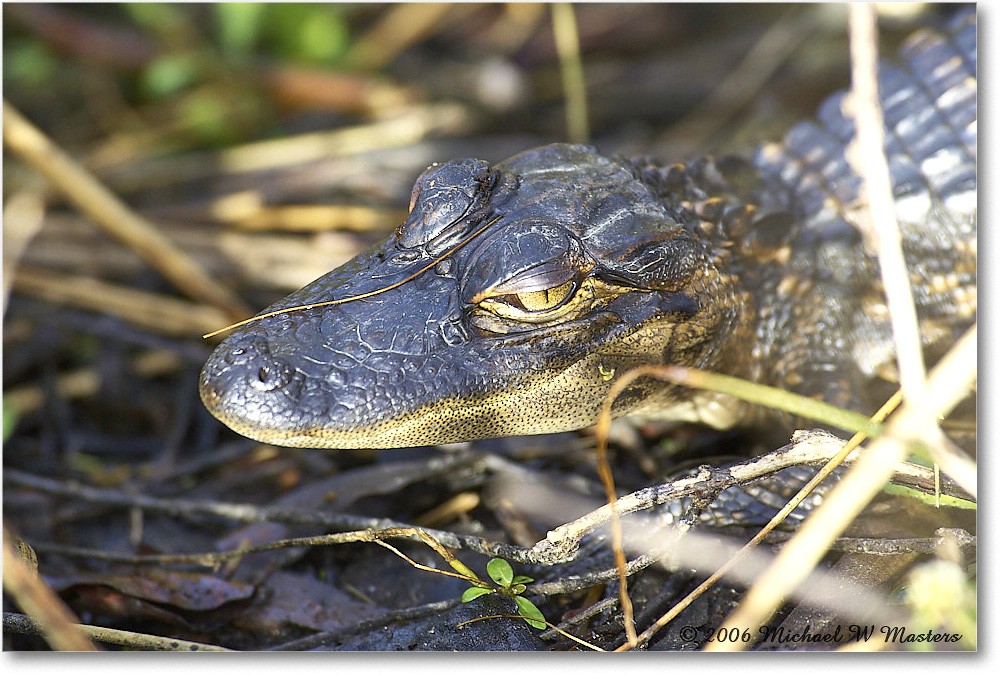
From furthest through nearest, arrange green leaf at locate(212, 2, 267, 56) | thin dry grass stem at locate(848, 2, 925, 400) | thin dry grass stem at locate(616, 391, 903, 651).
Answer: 1. green leaf at locate(212, 2, 267, 56)
2. thin dry grass stem at locate(616, 391, 903, 651)
3. thin dry grass stem at locate(848, 2, 925, 400)

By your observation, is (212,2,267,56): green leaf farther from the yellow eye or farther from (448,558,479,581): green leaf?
(448,558,479,581): green leaf

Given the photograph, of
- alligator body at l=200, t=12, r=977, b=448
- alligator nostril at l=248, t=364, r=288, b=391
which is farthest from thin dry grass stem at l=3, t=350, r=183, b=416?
alligator nostril at l=248, t=364, r=288, b=391

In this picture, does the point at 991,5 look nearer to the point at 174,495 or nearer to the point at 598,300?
the point at 598,300

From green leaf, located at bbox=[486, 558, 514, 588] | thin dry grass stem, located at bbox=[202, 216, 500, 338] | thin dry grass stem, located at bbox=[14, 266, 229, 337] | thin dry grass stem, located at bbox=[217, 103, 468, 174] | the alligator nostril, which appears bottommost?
green leaf, located at bbox=[486, 558, 514, 588]

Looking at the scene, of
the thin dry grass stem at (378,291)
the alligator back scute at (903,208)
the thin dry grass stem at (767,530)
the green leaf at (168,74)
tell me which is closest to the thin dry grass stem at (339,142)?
the green leaf at (168,74)

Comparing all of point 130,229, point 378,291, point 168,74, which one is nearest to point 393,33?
point 168,74

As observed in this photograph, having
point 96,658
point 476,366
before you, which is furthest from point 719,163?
point 96,658

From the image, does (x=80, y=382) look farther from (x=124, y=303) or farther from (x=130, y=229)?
(x=130, y=229)

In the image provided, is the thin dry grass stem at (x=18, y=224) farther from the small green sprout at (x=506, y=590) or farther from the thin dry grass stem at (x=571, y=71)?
the thin dry grass stem at (x=571, y=71)
